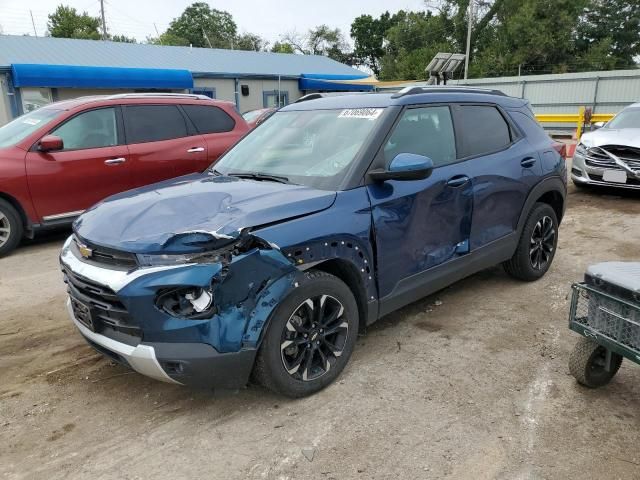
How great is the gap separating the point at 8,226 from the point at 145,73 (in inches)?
547

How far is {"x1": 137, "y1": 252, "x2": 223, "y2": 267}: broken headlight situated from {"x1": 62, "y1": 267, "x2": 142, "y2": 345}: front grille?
250 mm

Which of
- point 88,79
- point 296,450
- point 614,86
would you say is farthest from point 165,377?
point 614,86

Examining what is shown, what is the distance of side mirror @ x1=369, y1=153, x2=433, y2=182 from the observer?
3.24 m

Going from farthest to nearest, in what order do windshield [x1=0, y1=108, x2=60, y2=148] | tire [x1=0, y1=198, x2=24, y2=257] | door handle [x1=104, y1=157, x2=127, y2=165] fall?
door handle [x1=104, y1=157, x2=127, y2=165] → windshield [x1=0, y1=108, x2=60, y2=148] → tire [x1=0, y1=198, x2=24, y2=257]

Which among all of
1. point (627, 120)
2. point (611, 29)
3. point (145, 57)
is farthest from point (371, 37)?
point (627, 120)

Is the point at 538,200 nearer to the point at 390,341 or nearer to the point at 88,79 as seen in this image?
the point at 390,341

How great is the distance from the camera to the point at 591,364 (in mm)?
3148

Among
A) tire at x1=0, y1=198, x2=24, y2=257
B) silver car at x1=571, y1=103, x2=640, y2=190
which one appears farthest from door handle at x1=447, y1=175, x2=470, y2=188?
silver car at x1=571, y1=103, x2=640, y2=190

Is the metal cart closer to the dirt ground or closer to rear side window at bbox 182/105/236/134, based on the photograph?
the dirt ground

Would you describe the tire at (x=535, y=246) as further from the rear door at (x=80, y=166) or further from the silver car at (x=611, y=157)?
the rear door at (x=80, y=166)

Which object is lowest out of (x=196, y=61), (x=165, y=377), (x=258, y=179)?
(x=165, y=377)

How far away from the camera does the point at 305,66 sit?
27703mm

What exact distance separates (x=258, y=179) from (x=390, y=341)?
151cm

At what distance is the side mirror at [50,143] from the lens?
6082mm
